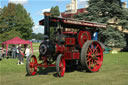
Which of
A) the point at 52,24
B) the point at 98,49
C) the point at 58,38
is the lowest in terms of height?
the point at 98,49

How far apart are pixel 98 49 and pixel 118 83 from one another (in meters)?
3.37

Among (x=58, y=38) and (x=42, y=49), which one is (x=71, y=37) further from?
(x=42, y=49)

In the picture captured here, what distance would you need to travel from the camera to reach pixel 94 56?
9.01 metres

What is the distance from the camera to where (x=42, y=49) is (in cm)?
789

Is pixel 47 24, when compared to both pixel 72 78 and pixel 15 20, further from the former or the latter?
pixel 15 20

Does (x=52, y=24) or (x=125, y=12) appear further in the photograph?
(x=125, y=12)

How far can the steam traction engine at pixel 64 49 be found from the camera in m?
7.74

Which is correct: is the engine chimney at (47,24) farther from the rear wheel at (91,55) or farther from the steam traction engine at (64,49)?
the rear wheel at (91,55)

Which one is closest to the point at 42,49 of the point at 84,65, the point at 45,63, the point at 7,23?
the point at 45,63

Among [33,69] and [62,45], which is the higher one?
[62,45]

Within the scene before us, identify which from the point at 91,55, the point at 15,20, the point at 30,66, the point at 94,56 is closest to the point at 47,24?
the point at 30,66

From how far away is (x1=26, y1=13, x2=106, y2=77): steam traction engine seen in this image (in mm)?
7738

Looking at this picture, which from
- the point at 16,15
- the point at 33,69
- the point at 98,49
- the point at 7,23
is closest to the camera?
the point at 33,69

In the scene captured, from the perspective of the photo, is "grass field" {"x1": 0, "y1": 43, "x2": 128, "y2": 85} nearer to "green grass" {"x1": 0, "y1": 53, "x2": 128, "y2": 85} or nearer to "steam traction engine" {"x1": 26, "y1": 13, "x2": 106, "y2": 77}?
"green grass" {"x1": 0, "y1": 53, "x2": 128, "y2": 85}
